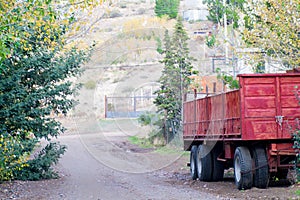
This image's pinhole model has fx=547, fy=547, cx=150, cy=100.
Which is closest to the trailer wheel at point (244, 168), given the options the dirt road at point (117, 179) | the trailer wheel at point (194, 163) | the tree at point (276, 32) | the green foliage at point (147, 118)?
the dirt road at point (117, 179)

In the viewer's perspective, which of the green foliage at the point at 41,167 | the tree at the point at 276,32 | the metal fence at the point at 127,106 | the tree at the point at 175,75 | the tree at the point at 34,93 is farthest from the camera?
the tree at the point at 175,75

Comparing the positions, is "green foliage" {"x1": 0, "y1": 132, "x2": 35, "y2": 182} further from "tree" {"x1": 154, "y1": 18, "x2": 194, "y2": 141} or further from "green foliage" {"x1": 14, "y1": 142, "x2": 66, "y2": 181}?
"tree" {"x1": 154, "y1": 18, "x2": 194, "y2": 141}

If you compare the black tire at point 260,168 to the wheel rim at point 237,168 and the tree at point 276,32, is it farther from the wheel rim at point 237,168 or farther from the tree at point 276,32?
the tree at point 276,32

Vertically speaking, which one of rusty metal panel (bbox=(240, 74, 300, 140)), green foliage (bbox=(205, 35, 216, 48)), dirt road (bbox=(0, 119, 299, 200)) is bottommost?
dirt road (bbox=(0, 119, 299, 200))

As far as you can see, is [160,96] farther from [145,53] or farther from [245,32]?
[245,32]

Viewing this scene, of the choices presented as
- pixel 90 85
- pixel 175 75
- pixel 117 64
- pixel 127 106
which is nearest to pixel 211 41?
pixel 117 64

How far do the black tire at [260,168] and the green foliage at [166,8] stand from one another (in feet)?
82.0

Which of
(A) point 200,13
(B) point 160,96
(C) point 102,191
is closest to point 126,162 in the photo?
(B) point 160,96

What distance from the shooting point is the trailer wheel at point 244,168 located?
14.2m

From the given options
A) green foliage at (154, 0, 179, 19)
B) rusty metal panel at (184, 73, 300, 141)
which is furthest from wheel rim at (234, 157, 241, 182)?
green foliage at (154, 0, 179, 19)

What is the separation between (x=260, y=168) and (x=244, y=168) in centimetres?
43

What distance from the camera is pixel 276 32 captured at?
19609 millimetres

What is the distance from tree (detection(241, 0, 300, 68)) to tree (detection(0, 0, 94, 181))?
21.2 feet

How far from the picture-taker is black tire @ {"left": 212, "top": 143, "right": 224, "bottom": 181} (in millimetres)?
17859
